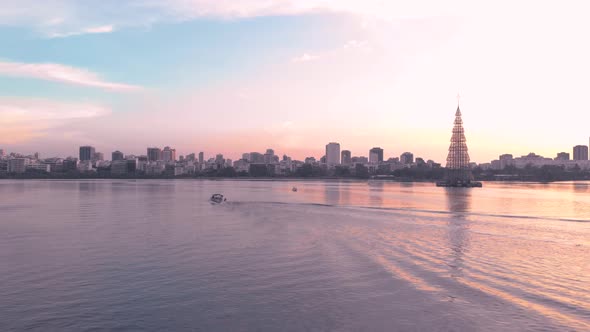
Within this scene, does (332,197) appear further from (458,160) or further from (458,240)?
(458,160)

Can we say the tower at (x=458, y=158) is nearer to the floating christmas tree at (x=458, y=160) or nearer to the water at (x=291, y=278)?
the floating christmas tree at (x=458, y=160)

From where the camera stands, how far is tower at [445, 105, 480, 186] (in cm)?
14338

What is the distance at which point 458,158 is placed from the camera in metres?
148

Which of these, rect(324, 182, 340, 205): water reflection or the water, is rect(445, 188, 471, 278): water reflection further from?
rect(324, 182, 340, 205): water reflection

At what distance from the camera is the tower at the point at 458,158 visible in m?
143

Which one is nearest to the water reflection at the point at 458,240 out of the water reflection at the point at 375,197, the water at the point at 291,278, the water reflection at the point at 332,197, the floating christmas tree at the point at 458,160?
the water at the point at 291,278

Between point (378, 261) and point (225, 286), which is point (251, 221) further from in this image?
point (225, 286)

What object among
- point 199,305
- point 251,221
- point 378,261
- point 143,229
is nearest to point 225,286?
point 199,305

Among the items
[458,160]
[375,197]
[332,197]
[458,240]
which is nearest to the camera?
[458,240]

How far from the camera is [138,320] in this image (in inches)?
499

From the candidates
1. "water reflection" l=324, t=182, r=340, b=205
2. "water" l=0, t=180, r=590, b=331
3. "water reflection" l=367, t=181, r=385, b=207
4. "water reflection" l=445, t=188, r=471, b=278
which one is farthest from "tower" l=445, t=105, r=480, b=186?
"water" l=0, t=180, r=590, b=331

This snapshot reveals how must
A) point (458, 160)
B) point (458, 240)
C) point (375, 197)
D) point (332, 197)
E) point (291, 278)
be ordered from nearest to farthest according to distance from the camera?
point (291, 278) < point (458, 240) < point (375, 197) < point (332, 197) < point (458, 160)

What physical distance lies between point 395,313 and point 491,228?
23.9 m

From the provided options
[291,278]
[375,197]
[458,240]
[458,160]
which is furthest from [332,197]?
[458,160]
